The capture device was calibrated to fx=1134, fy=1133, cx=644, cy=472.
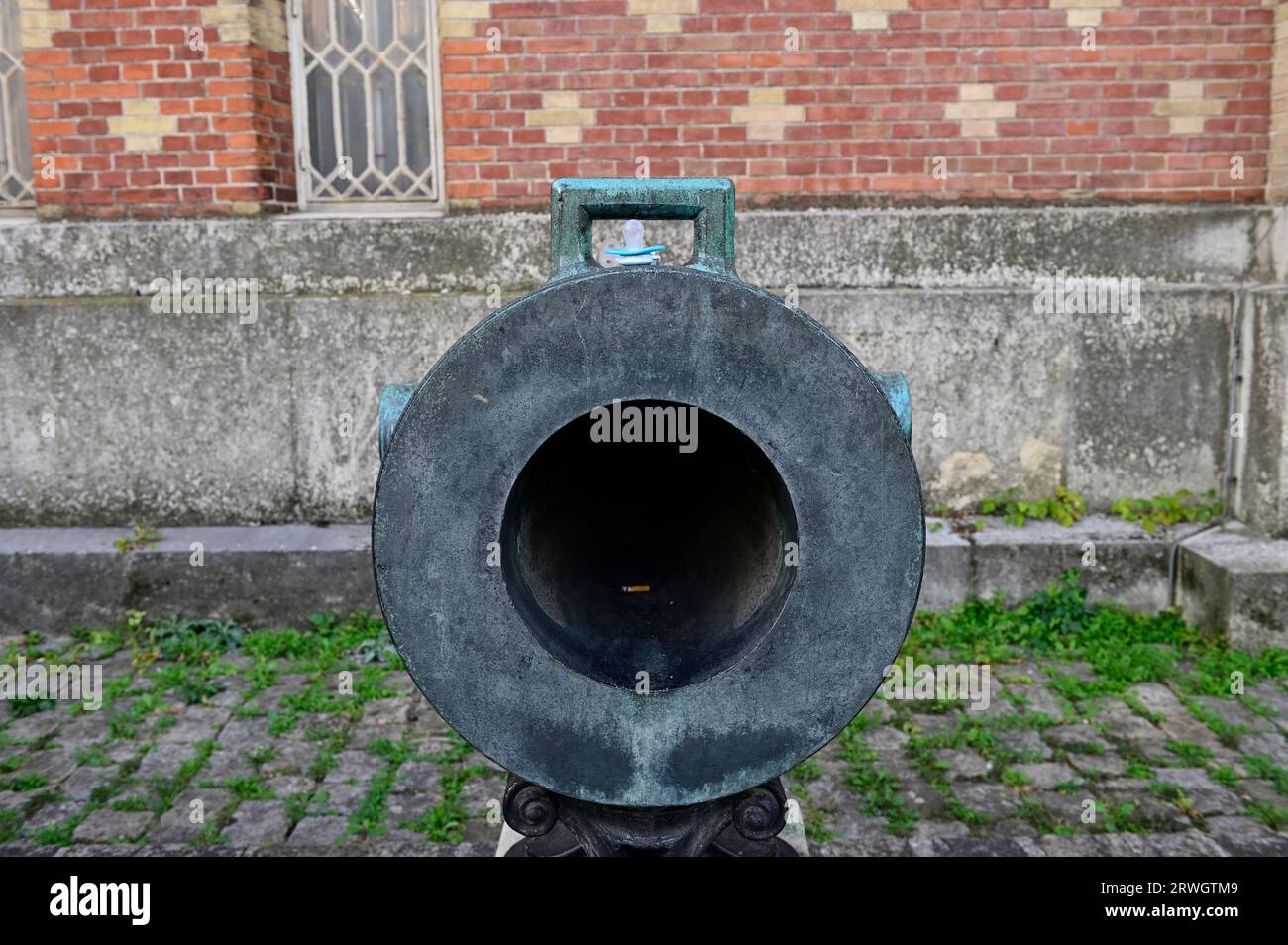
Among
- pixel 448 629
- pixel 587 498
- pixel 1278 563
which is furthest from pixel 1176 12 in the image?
pixel 448 629

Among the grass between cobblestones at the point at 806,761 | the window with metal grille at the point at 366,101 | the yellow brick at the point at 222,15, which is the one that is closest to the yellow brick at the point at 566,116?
the window with metal grille at the point at 366,101

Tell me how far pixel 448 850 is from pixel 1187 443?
373cm

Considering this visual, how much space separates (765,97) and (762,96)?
0.01 m

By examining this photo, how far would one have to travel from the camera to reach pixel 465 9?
496 centimetres

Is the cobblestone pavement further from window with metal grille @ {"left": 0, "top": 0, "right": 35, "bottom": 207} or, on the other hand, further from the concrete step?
window with metal grille @ {"left": 0, "top": 0, "right": 35, "bottom": 207}

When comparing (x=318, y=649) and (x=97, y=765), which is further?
(x=318, y=649)

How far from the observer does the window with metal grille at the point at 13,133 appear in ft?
17.5

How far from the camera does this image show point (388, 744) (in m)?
3.90

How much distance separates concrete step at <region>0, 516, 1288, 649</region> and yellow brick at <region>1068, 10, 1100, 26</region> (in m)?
2.22

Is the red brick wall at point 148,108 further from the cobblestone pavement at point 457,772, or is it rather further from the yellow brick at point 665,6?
the cobblestone pavement at point 457,772

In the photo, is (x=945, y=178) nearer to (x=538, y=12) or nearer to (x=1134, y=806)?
(x=538, y=12)

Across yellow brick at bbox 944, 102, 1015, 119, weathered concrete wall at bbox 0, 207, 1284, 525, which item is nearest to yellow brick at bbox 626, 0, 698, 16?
weathered concrete wall at bbox 0, 207, 1284, 525

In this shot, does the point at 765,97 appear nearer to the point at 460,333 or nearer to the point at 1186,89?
the point at 460,333

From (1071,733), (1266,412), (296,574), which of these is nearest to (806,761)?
(1071,733)
